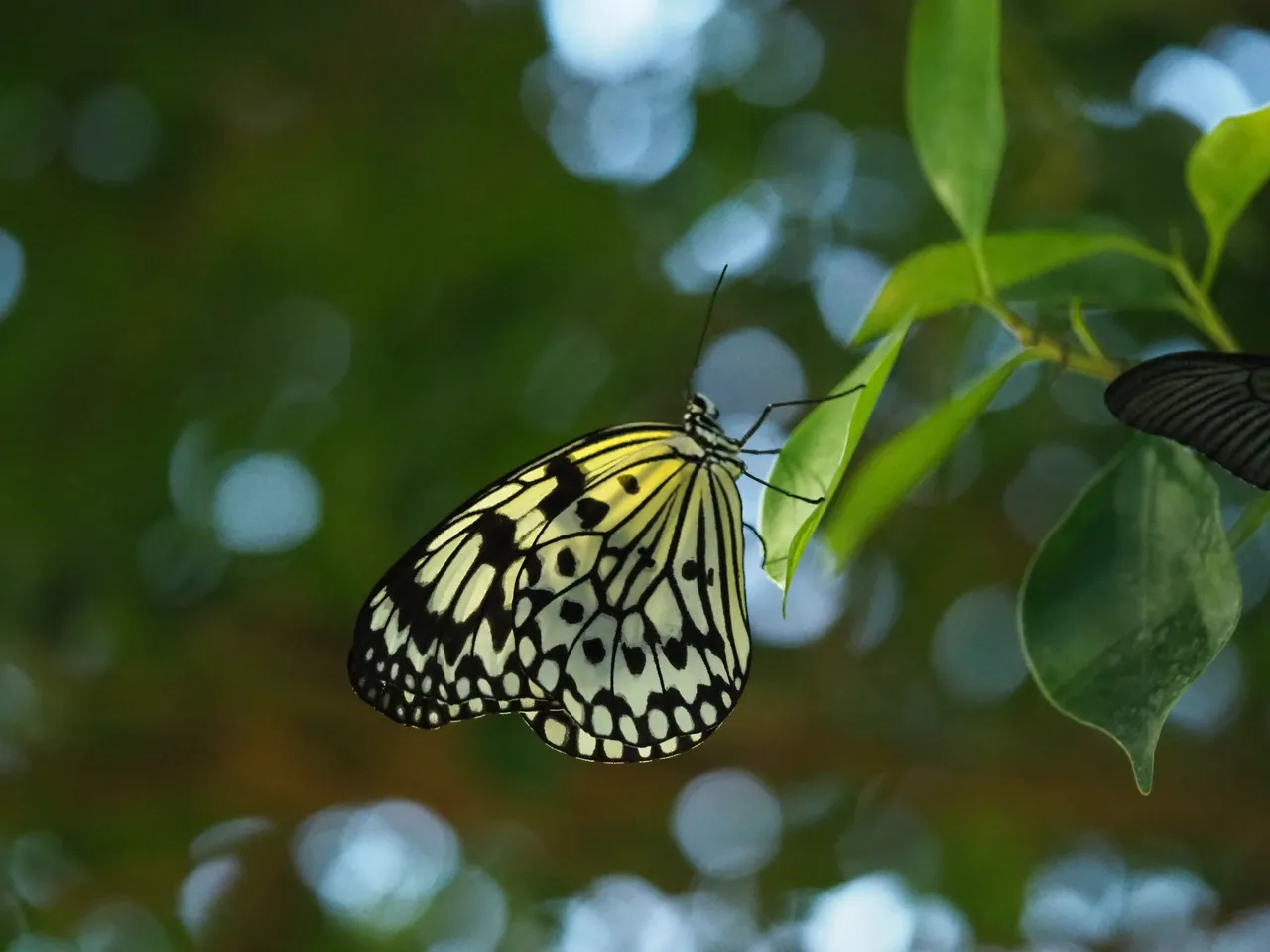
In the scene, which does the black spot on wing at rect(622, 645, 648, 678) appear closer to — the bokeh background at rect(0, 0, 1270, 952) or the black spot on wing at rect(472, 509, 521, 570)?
the black spot on wing at rect(472, 509, 521, 570)

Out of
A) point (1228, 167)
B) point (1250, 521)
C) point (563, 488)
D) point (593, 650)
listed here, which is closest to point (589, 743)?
point (593, 650)

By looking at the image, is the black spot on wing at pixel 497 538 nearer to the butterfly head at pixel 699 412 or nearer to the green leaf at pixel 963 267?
the butterfly head at pixel 699 412

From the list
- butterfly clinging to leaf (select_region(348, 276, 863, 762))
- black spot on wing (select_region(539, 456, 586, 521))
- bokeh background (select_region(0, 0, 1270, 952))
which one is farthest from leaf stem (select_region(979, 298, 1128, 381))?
bokeh background (select_region(0, 0, 1270, 952))

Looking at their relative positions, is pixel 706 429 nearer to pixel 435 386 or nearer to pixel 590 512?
pixel 590 512

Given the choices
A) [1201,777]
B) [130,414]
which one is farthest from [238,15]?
[1201,777]

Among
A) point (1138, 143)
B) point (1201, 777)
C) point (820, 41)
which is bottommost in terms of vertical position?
point (1201, 777)

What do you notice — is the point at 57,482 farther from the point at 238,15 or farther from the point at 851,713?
→ the point at 851,713
